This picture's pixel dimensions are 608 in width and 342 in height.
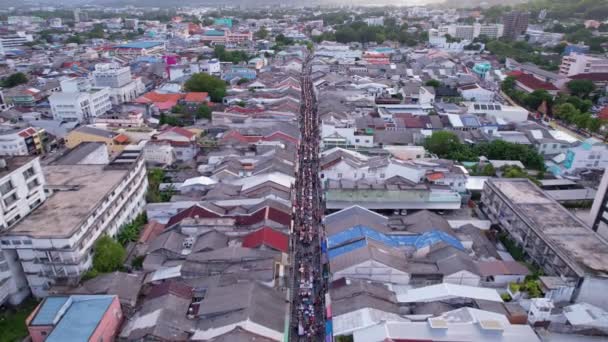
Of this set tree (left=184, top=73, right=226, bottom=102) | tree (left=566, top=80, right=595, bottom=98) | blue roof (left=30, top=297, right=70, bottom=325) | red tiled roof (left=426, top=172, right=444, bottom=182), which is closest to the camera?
blue roof (left=30, top=297, right=70, bottom=325)

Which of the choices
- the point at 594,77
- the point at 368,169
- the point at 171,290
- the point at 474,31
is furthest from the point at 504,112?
the point at 474,31

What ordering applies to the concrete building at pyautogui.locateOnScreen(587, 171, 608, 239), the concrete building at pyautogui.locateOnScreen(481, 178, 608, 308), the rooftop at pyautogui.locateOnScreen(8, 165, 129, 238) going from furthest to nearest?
the concrete building at pyautogui.locateOnScreen(587, 171, 608, 239), the rooftop at pyautogui.locateOnScreen(8, 165, 129, 238), the concrete building at pyautogui.locateOnScreen(481, 178, 608, 308)

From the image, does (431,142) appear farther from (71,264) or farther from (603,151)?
(71,264)

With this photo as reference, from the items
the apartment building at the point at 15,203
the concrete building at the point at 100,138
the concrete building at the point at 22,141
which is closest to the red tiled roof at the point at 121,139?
the concrete building at the point at 100,138

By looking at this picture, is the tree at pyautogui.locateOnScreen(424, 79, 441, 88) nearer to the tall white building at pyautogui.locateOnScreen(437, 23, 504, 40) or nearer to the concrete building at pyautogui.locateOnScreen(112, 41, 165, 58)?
the tall white building at pyautogui.locateOnScreen(437, 23, 504, 40)

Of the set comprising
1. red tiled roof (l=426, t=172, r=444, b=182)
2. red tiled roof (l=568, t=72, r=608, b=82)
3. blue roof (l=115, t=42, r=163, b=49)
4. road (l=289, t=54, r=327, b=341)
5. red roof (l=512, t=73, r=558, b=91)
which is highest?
blue roof (l=115, t=42, r=163, b=49)

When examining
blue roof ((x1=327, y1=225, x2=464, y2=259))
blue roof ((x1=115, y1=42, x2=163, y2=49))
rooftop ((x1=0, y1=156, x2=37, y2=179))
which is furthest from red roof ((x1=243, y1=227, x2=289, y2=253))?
blue roof ((x1=115, y1=42, x2=163, y2=49))

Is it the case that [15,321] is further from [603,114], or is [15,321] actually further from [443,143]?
[603,114]

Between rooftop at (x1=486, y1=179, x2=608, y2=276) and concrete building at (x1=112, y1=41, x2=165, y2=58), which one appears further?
concrete building at (x1=112, y1=41, x2=165, y2=58)
